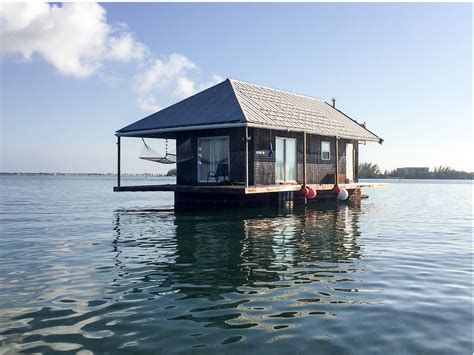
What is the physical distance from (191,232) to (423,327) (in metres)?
9.79

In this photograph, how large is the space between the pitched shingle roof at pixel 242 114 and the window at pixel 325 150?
3.39ft

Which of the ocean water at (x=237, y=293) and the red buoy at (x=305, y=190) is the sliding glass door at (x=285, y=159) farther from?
the ocean water at (x=237, y=293)

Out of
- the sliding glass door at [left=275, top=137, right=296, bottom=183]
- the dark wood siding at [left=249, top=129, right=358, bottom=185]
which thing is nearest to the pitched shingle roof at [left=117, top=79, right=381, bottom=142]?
the dark wood siding at [left=249, top=129, right=358, bottom=185]

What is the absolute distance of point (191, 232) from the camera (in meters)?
14.9

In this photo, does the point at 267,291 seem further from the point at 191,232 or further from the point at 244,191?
the point at 244,191

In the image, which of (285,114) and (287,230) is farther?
(285,114)

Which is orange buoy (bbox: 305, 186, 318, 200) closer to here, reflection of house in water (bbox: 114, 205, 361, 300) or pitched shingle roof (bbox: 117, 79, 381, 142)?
pitched shingle roof (bbox: 117, 79, 381, 142)

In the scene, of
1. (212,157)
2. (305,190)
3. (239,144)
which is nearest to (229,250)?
(239,144)

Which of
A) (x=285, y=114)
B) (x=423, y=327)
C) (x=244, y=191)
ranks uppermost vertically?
(x=285, y=114)

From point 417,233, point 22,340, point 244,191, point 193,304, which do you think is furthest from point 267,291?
point 244,191

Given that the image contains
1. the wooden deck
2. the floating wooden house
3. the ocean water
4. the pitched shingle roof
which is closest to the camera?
the ocean water

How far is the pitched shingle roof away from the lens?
66.9ft

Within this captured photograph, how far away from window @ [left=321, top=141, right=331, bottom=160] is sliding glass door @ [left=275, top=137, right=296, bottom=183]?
3263 mm

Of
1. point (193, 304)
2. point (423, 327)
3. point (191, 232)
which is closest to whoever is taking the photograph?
point (423, 327)
